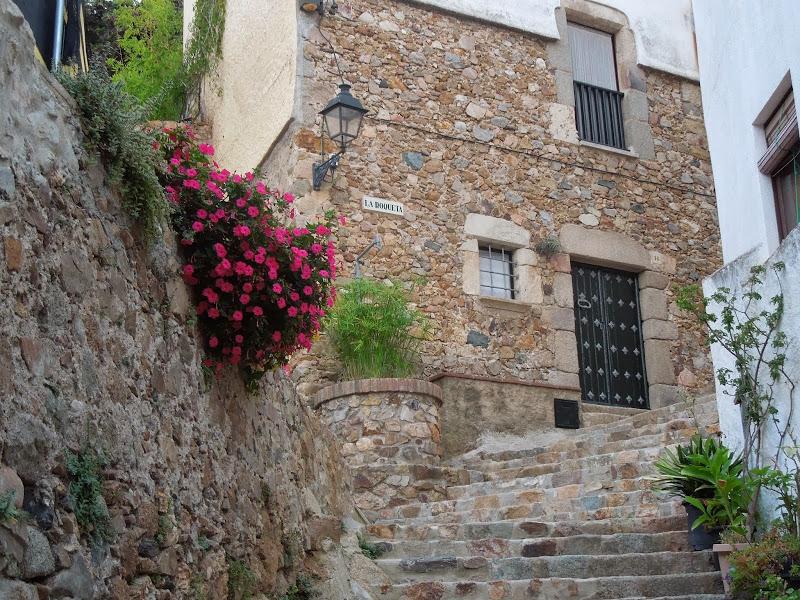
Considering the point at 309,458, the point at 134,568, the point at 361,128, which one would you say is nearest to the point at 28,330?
the point at 134,568

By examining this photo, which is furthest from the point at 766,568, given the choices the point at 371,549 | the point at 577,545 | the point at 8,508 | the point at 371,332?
the point at 371,332

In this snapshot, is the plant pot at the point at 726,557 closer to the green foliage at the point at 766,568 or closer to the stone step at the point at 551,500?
the green foliage at the point at 766,568

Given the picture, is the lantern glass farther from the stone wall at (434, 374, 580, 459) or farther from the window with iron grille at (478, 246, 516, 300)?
the stone wall at (434, 374, 580, 459)

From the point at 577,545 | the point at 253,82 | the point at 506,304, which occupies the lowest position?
the point at 577,545

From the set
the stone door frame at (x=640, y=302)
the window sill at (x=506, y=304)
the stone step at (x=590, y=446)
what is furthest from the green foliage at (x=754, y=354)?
the stone door frame at (x=640, y=302)

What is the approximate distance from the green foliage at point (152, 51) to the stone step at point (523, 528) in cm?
775

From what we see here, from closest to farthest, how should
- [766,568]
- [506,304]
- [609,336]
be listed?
[766,568] < [506,304] < [609,336]

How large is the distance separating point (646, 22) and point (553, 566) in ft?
27.1

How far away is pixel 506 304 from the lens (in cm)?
1063

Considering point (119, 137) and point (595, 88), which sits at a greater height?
point (595, 88)

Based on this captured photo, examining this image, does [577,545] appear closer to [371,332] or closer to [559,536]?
[559,536]

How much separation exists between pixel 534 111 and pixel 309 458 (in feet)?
21.4

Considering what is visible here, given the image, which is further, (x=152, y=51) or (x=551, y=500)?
(x=152, y=51)

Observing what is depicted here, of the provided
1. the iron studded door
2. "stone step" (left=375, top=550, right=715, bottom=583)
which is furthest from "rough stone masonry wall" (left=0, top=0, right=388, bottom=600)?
the iron studded door
